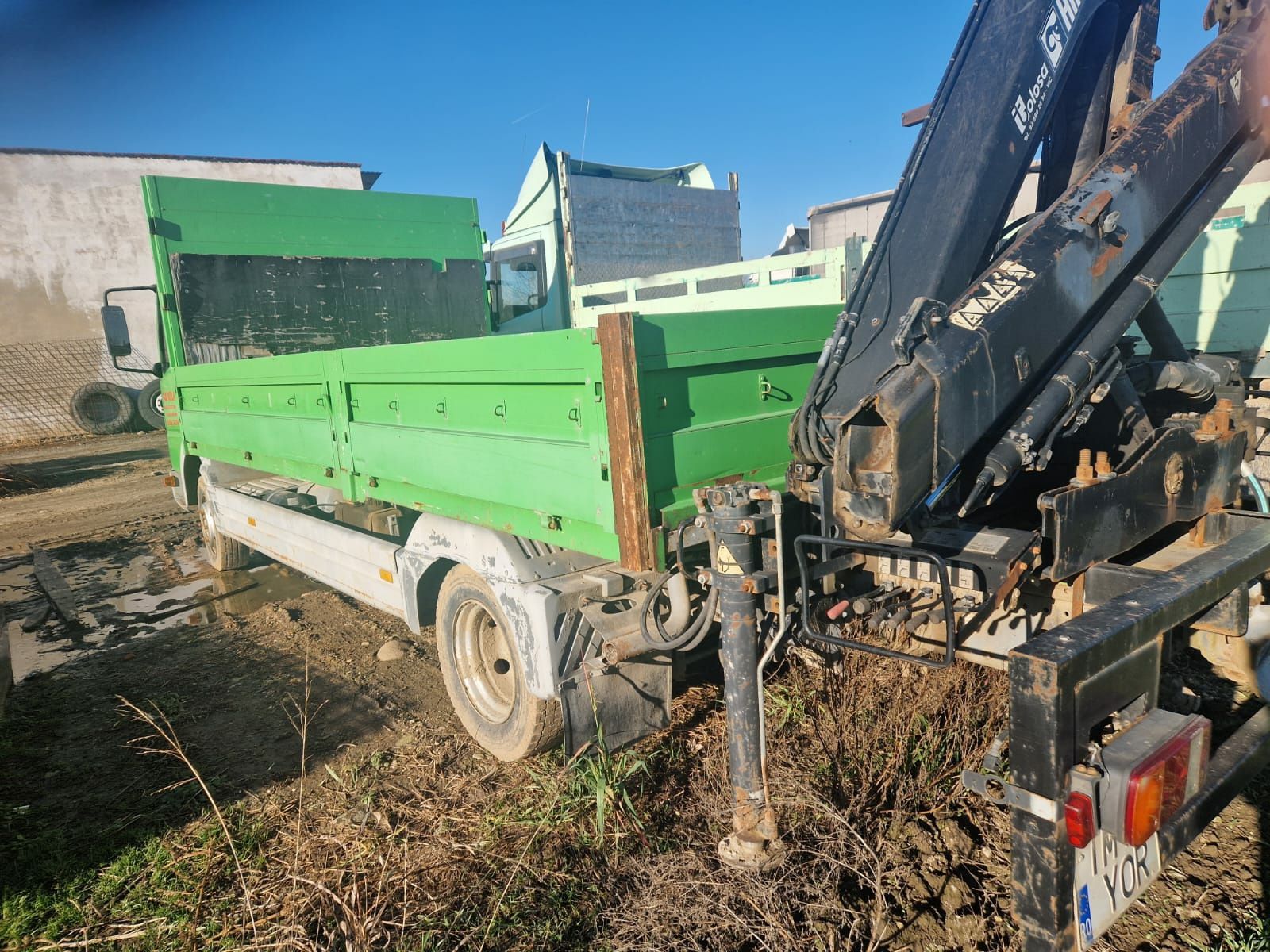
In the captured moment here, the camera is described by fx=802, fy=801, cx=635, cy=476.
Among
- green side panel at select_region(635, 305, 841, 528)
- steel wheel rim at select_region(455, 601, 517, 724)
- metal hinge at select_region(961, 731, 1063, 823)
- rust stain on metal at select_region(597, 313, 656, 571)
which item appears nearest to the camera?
metal hinge at select_region(961, 731, 1063, 823)

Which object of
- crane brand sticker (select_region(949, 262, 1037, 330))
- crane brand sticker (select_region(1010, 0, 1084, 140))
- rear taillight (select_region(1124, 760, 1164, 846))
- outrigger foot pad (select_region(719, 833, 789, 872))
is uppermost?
crane brand sticker (select_region(1010, 0, 1084, 140))

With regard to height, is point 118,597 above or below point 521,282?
below

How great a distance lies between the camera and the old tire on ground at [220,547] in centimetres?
677

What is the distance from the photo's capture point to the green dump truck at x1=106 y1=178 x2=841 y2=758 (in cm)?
256

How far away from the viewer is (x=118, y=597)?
6.30 meters

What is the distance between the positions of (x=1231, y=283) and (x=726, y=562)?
146 inches

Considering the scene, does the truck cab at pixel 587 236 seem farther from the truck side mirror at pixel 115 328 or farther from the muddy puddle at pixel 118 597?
the muddy puddle at pixel 118 597

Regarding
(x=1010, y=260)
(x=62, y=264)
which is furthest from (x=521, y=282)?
(x=62, y=264)

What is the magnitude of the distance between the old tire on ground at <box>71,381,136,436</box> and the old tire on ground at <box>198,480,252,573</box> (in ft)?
43.4

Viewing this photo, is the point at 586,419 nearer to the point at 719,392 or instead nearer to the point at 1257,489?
the point at 719,392

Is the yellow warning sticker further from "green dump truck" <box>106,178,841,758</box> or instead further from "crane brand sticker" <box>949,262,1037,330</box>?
"crane brand sticker" <box>949,262,1037,330</box>

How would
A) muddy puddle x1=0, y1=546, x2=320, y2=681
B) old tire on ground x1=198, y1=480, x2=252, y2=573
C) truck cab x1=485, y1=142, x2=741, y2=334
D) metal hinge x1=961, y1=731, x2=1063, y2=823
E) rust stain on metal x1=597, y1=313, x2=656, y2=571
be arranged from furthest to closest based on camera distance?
truck cab x1=485, y1=142, x2=741, y2=334 < old tire on ground x1=198, y1=480, x2=252, y2=573 < muddy puddle x1=0, y1=546, x2=320, y2=681 < rust stain on metal x1=597, y1=313, x2=656, y2=571 < metal hinge x1=961, y1=731, x2=1063, y2=823

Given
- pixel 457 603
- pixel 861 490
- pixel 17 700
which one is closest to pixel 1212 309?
pixel 861 490

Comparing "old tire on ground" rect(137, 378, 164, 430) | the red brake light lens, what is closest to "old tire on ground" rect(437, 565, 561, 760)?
the red brake light lens
